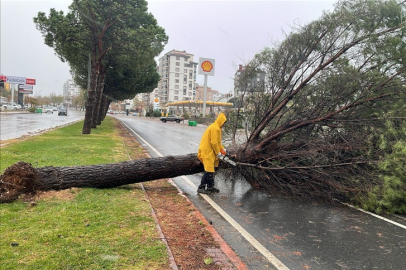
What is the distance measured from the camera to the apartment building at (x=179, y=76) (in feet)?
406

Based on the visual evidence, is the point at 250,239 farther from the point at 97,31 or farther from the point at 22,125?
the point at 22,125

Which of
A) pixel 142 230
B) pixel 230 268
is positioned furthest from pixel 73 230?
pixel 230 268

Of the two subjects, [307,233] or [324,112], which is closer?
[307,233]

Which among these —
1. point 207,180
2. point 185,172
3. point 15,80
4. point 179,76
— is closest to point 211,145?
point 207,180

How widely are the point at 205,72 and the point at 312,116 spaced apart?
3273cm

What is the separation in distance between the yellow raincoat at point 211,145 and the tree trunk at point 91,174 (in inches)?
19.2

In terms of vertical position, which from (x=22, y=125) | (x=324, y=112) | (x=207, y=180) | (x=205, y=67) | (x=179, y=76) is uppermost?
(x=179, y=76)

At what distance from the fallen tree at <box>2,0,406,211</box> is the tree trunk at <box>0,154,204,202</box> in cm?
2

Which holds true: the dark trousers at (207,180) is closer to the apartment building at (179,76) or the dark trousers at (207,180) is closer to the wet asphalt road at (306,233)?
the wet asphalt road at (306,233)

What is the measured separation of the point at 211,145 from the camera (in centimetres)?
609

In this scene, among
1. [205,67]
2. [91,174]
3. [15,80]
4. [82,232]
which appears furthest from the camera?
[15,80]

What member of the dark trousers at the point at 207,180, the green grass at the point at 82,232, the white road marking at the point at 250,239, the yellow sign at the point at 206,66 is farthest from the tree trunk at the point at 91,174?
the yellow sign at the point at 206,66

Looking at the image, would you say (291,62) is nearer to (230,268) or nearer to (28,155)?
(230,268)

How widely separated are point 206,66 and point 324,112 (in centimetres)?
3328
